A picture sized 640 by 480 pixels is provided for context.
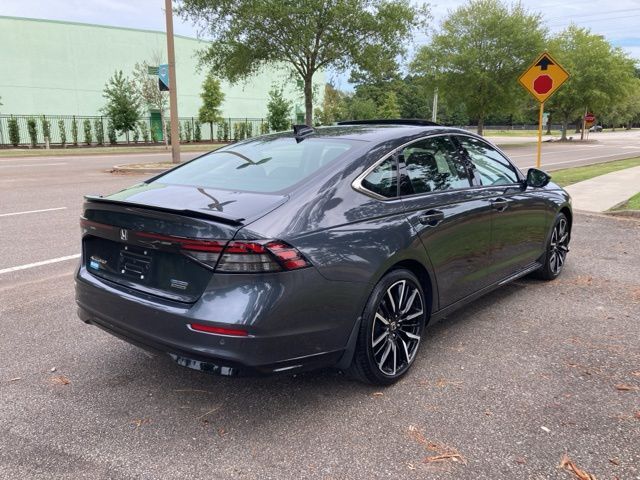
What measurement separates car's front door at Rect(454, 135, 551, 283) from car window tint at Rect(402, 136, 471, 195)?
212mm

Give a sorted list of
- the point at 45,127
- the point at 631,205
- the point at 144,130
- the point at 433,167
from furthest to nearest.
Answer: the point at 144,130 → the point at 45,127 → the point at 631,205 → the point at 433,167

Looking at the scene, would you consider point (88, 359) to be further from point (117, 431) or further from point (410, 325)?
point (410, 325)

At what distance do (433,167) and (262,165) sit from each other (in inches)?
49.5

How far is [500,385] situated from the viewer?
3.38 m

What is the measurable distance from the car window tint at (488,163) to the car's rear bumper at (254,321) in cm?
196

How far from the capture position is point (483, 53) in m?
36.0

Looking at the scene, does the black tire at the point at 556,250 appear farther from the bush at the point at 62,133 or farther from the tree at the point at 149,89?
the bush at the point at 62,133

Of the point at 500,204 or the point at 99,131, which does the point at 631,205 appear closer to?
the point at 500,204

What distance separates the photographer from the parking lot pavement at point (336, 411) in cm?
260

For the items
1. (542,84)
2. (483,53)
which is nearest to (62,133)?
(483,53)

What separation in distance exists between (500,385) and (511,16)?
1491 inches

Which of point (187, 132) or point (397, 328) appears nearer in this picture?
point (397, 328)

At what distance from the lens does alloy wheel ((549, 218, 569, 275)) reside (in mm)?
5500

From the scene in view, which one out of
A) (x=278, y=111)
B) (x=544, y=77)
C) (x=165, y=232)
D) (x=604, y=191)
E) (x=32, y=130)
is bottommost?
(x=604, y=191)
